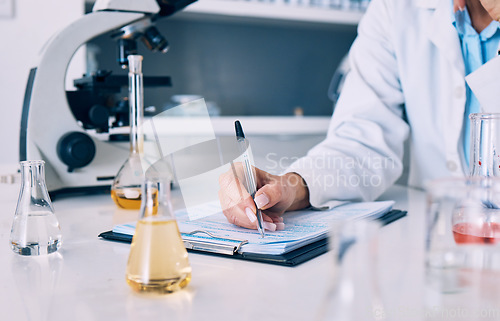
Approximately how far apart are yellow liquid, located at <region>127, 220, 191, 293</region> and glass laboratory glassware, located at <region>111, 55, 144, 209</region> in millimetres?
463

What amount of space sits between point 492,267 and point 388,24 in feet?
3.38

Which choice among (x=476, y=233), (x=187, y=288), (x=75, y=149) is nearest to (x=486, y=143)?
(x=476, y=233)

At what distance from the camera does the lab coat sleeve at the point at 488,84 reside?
3.21 feet

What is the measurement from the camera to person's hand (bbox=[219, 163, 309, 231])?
0.67 m

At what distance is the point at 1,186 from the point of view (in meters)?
1.17

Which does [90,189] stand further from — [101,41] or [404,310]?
[101,41]

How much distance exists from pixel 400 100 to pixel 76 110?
0.82m

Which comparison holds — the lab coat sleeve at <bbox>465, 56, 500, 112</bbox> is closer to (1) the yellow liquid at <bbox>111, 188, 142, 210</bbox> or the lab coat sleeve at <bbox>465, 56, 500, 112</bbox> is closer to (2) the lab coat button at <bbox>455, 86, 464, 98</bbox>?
(2) the lab coat button at <bbox>455, 86, 464, 98</bbox>

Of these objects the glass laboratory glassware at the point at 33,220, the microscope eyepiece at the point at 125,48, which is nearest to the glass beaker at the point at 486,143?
the glass laboratory glassware at the point at 33,220

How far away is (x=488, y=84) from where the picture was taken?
39.3 inches

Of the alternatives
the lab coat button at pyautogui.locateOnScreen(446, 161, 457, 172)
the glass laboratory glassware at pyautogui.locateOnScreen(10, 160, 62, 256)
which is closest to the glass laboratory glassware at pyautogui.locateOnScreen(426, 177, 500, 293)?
the glass laboratory glassware at pyautogui.locateOnScreen(10, 160, 62, 256)

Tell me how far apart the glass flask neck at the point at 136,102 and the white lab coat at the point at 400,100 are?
364 mm

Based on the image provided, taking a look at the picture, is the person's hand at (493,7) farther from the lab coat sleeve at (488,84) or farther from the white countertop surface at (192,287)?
the white countertop surface at (192,287)

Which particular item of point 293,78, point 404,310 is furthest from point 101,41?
point 404,310
